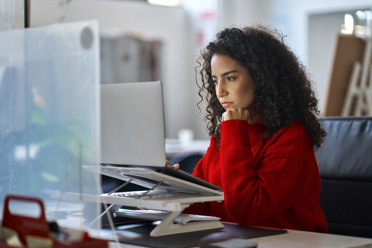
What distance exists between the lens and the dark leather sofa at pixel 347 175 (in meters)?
1.75

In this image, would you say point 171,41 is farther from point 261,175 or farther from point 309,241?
point 309,241

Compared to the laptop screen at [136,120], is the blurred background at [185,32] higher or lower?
higher

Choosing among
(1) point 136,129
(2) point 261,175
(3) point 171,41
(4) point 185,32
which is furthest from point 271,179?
(4) point 185,32

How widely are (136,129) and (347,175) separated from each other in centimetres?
88

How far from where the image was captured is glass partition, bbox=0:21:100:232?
38.6 inches

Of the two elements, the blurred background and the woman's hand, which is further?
the blurred background

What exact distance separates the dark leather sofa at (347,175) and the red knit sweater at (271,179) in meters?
0.27

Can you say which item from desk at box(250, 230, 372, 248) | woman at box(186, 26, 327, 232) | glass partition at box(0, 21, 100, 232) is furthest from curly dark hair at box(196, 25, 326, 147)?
glass partition at box(0, 21, 100, 232)

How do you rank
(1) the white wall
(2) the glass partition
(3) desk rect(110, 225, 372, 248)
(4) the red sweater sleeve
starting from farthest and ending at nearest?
(1) the white wall
(4) the red sweater sleeve
(3) desk rect(110, 225, 372, 248)
(2) the glass partition

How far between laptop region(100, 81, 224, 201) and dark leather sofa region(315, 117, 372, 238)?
0.75 metres

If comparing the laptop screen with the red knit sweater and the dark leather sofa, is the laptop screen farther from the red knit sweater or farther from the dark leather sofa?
the dark leather sofa

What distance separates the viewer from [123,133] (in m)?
1.21

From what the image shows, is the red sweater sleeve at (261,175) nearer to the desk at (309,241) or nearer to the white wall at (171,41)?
the desk at (309,241)

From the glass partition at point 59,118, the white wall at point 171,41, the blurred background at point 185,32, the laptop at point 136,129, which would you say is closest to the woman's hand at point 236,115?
the laptop at point 136,129
